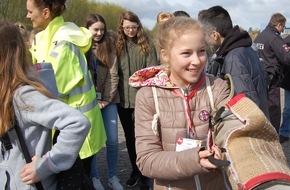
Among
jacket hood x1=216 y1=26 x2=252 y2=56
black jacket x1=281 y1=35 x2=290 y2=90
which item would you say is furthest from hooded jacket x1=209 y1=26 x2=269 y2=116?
black jacket x1=281 y1=35 x2=290 y2=90

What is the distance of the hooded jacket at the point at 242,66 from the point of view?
327 centimetres

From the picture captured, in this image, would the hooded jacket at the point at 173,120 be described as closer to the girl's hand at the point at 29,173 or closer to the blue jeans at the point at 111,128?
the girl's hand at the point at 29,173

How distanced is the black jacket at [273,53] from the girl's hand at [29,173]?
5.67 m

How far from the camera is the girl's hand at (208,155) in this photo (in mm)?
1645

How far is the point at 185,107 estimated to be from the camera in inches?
84.0

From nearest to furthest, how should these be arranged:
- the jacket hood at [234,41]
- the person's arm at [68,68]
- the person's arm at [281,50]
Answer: the person's arm at [68,68], the jacket hood at [234,41], the person's arm at [281,50]

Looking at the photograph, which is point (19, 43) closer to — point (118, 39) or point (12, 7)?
point (118, 39)

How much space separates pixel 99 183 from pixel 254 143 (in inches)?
130

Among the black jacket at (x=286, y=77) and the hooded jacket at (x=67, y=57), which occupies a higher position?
the hooded jacket at (x=67, y=57)

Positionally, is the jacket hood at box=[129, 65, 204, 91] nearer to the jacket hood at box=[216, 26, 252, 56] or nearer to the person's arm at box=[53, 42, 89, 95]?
the person's arm at box=[53, 42, 89, 95]

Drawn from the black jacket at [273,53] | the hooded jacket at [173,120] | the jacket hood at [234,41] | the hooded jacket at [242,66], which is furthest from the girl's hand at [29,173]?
the black jacket at [273,53]

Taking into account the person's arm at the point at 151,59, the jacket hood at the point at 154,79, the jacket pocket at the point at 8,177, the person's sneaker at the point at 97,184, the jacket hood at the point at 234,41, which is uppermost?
the jacket hood at the point at 234,41

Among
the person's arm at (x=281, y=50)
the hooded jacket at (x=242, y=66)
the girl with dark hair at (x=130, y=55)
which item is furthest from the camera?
the person's arm at (x=281, y=50)

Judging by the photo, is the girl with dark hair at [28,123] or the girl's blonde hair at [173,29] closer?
the girl with dark hair at [28,123]
